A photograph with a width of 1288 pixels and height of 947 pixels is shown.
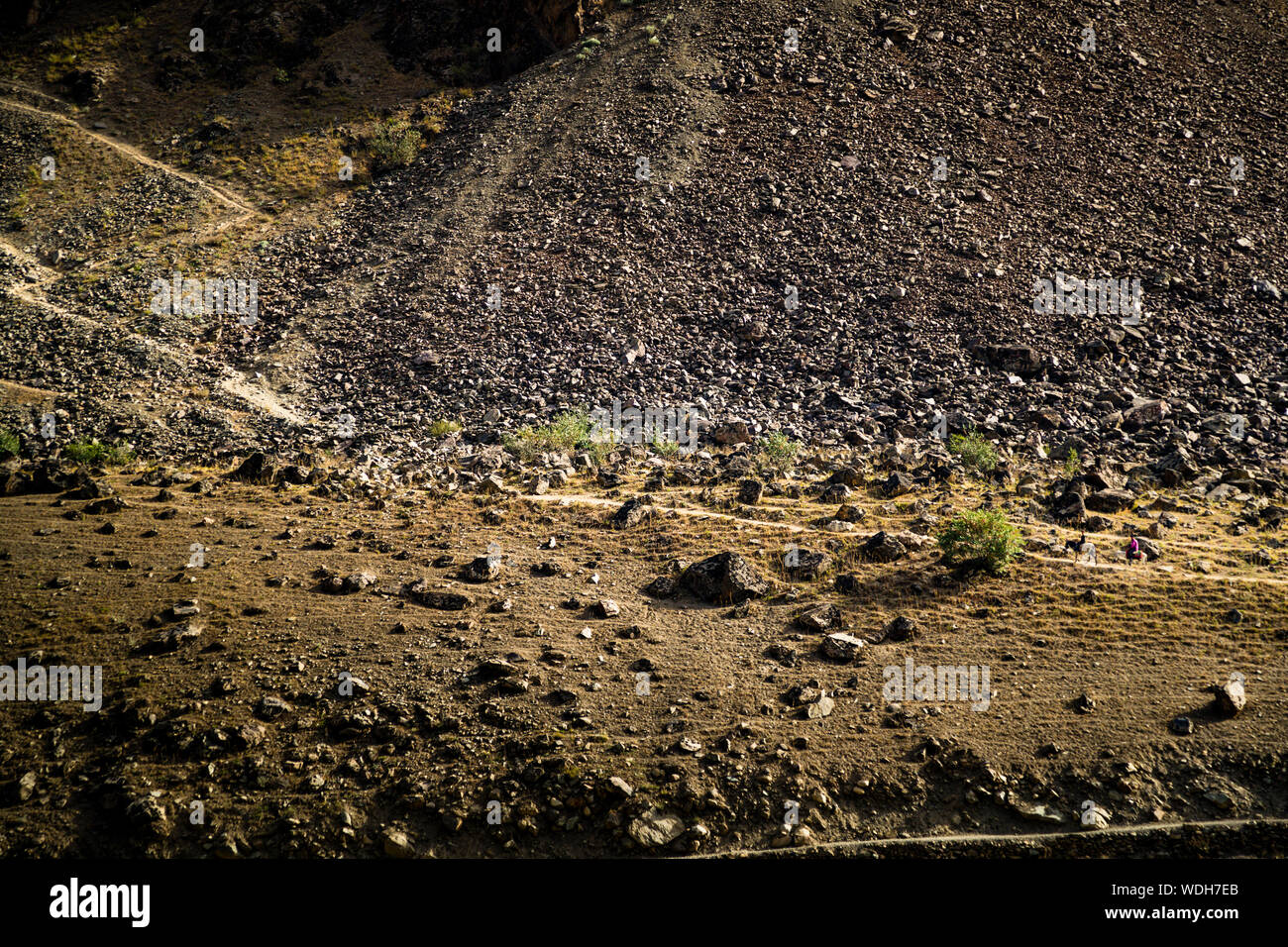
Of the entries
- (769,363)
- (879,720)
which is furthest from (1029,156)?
(879,720)

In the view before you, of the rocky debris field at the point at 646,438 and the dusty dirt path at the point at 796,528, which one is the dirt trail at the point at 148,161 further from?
the dusty dirt path at the point at 796,528

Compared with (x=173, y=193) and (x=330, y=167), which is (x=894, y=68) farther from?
(x=173, y=193)

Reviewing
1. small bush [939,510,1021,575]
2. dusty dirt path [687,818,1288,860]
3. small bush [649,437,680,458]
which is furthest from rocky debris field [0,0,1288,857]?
small bush [939,510,1021,575]

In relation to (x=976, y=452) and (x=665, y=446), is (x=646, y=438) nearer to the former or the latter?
(x=665, y=446)

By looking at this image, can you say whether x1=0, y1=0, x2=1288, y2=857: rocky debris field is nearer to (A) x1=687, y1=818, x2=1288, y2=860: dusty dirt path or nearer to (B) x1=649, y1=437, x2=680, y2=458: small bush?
(A) x1=687, y1=818, x2=1288, y2=860: dusty dirt path

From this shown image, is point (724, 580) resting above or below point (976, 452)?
below

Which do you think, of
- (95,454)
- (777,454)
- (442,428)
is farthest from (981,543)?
(95,454)

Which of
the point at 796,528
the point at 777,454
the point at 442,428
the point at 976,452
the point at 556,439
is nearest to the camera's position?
the point at 796,528
